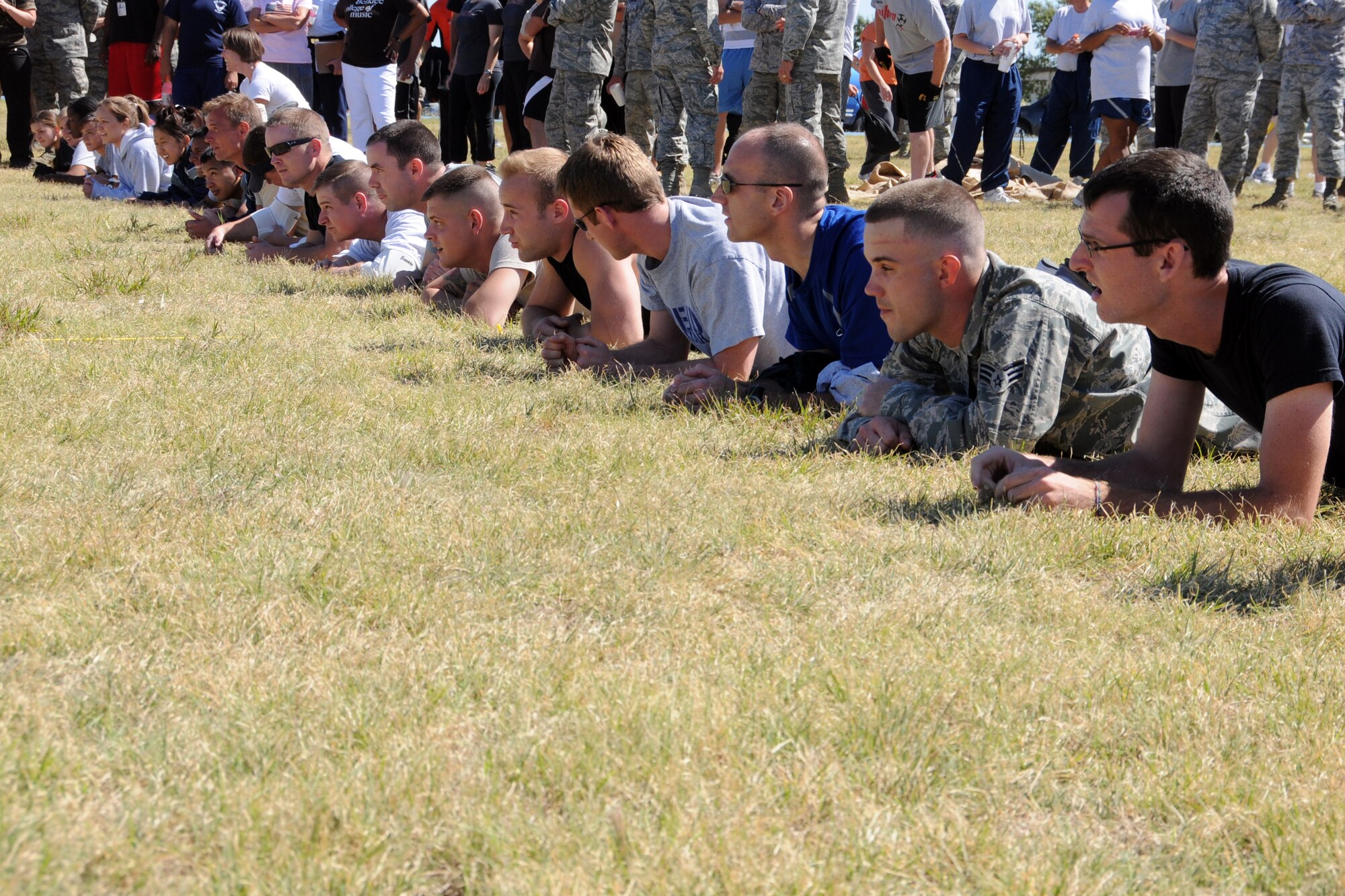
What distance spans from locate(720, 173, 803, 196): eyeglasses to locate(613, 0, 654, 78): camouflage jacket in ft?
19.4

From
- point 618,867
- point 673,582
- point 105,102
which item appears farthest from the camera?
point 105,102

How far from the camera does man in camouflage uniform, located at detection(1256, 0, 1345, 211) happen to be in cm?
1088

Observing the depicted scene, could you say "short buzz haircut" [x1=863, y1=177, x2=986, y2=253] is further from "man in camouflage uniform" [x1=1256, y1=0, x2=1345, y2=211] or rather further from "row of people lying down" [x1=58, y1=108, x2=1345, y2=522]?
"man in camouflage uniform" [x1=1256, y1=0, x2=1345, y2=211]

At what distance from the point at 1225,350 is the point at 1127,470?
18.9 inches

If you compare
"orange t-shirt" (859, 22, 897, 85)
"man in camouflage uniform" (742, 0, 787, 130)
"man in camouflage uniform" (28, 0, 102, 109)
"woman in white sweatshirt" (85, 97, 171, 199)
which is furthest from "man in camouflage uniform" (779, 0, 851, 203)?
"man in camouflage uniform" (28, 0, 102, 109)

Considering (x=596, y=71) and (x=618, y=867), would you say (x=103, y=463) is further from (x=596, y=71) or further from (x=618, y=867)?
(x=596, y=71)

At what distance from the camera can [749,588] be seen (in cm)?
286

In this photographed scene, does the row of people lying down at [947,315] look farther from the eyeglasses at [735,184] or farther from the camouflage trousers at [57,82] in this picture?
the camouflage trousers at [57,82]

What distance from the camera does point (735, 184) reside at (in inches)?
183

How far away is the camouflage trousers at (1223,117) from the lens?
436 inches

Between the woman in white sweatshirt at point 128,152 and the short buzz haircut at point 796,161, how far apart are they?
9.75 meters

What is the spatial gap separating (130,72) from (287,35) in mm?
2542

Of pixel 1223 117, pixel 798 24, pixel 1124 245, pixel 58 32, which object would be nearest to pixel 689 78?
pixel 798 24

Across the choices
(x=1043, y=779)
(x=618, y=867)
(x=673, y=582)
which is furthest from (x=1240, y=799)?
(x=673, y=582)
